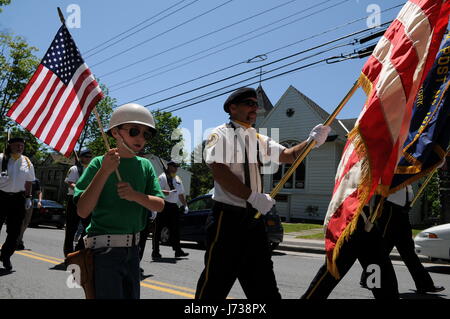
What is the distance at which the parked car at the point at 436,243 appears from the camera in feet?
26.7

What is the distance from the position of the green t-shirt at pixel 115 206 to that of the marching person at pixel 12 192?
14.1ft

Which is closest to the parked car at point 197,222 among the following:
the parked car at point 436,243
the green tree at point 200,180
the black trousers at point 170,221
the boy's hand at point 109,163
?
the black trousers at point 170,221

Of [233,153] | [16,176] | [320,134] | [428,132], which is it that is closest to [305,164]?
Result: [16,176]

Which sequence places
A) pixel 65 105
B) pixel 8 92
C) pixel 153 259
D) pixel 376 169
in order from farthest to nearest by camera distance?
pixel 8 92 → pixel 153 259 → pixel 65 105 → pixel 376 169

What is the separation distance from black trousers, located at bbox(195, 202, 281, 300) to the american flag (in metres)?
1.33

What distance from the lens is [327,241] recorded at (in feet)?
10.9

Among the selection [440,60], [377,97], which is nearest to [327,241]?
[377,97]

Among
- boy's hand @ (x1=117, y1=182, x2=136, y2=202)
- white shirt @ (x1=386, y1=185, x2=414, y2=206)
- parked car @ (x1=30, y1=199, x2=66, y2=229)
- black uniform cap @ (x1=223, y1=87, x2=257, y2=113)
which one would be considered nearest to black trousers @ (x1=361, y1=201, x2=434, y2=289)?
white shirt @ (x1=386, y1=185, x2=414, y2=206)

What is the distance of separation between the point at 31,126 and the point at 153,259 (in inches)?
229

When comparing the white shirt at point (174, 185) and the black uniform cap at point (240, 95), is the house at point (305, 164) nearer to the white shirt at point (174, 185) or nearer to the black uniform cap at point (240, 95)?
the white shirt at point (174, 185)

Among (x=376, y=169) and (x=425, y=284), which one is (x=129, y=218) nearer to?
(x=376, y=169)

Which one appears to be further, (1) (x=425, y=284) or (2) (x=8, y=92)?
(2) (x=8, y=92)

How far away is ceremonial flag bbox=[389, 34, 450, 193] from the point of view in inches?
144

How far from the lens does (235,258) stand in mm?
2865
